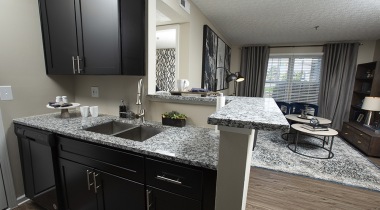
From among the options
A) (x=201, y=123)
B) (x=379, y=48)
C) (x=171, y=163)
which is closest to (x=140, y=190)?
(x=171, y=163)

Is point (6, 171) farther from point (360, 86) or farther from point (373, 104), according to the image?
point (360, 86)

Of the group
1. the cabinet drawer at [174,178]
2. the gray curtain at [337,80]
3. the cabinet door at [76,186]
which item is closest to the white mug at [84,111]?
the cabinet door at [76,186]

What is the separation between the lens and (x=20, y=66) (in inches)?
64.9

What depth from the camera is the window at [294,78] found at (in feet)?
17.1

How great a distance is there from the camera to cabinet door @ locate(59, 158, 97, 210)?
4.26ft

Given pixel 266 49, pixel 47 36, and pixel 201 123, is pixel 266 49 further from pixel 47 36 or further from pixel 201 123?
pixel 47 36

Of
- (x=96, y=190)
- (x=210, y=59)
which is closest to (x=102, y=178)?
(x=96, y=190)

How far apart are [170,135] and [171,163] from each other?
36cm

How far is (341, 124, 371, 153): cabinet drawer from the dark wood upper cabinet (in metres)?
4.23

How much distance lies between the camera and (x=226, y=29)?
3.90 m

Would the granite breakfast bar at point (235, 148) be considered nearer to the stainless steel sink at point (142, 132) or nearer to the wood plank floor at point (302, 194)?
the stainless steel sink at point (142, 132)

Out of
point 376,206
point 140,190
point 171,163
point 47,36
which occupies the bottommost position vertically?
point 376,206

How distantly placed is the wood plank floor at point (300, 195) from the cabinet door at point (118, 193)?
108 centimetres

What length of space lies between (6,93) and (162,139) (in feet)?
5.01
